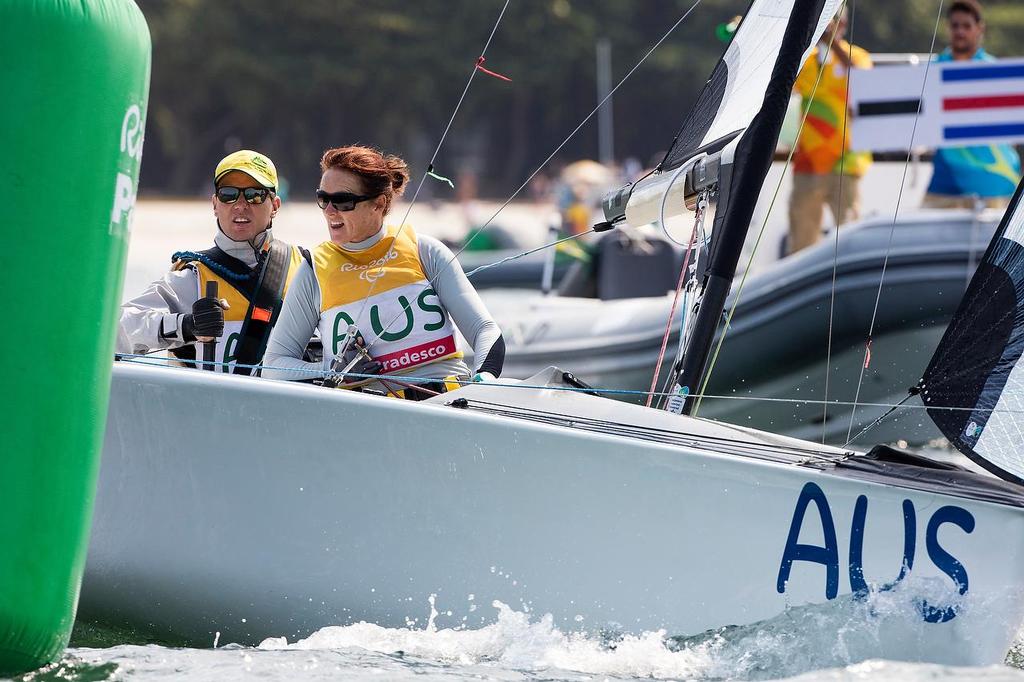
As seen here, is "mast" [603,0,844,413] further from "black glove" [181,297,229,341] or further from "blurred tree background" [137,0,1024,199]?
"blurred tree background" [137,0,1024,199]

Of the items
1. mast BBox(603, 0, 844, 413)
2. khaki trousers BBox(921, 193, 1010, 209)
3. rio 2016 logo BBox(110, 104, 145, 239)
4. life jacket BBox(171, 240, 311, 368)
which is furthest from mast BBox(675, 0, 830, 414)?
khaki trousers BBox(921, 193, 1010, 209)

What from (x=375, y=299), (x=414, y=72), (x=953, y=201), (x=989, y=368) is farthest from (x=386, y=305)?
(x=414, y=72)

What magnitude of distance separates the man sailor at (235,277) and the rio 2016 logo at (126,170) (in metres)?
1.02

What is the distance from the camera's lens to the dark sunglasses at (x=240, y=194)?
147 inches

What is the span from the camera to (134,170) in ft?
8.61

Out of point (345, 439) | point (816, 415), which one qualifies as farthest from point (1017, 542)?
point (816, 415)

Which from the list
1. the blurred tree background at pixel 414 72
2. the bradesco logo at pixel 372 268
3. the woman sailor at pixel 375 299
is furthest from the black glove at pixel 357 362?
the blurred tree background at pixel 414 72

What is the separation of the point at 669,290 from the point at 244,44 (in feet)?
81.7

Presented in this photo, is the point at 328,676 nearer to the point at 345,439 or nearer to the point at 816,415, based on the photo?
the point at 345,439

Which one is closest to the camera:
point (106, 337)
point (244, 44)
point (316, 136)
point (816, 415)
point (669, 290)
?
point (106, 337)

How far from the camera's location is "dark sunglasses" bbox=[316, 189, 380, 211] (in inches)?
134

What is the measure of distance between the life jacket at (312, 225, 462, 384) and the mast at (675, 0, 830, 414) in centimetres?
58

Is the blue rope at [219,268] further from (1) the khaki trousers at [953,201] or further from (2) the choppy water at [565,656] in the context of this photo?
(1) the khaki trousers at [953,201]

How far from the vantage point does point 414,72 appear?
3136 centimetres
